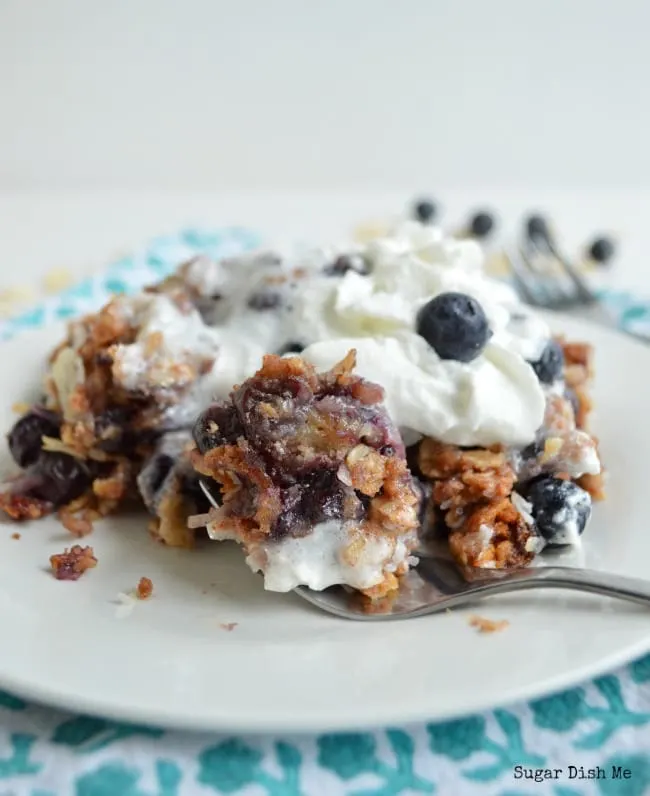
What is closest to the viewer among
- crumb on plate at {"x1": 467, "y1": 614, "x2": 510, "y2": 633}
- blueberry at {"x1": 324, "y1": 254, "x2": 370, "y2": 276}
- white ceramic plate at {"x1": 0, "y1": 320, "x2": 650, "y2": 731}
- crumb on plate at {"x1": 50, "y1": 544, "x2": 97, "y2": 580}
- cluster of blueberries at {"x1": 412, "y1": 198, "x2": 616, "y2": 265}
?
white ceramic plate at {"x1": 0, "y1": 320, "x2": 650, "y2": 731}

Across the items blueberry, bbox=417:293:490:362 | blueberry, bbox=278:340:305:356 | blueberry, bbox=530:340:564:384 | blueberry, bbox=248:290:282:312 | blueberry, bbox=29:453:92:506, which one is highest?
blueberry, bbox=417:293:490:362

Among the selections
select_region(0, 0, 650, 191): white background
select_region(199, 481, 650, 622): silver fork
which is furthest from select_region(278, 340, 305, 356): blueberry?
select_region(0, 0, 650, 191): white background

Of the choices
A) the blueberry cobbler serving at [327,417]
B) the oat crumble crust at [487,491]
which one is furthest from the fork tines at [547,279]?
the oat crumble crust at [487,491]

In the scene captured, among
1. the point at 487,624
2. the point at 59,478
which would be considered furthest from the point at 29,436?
the point at 487,624

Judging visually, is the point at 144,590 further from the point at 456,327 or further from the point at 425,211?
the point at 425,211

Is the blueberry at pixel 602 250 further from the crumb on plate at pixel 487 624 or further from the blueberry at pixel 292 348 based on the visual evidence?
the crumb on plate at pixel 487 624

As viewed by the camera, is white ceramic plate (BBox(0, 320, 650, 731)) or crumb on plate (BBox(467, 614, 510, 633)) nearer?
white ceramic plate (BBox(0, 320, 650, 731))

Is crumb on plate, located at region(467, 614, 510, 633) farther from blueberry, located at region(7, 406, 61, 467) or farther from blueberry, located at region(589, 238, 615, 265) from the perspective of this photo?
blueberry, located at region(589, 238, 615, 265)

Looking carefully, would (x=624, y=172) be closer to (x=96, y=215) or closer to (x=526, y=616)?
(x=96, y=215)
